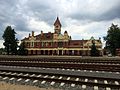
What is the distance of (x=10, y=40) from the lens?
281ft

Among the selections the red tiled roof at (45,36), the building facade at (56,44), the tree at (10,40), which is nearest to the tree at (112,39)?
the building facade at (56,44)

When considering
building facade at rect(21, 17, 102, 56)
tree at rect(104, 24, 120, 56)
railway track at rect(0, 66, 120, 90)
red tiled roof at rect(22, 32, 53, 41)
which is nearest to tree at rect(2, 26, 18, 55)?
building facade at rect(21, 17, 102, 56)

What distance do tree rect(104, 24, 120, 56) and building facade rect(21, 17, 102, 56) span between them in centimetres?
269

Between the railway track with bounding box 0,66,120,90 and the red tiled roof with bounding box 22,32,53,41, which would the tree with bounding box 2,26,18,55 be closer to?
the red tiled roof with bounding box 22,32,53,41

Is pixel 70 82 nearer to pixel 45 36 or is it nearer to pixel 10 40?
pixel 10 40

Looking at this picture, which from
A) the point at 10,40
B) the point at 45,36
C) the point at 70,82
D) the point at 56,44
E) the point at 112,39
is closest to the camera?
the point at 70,82

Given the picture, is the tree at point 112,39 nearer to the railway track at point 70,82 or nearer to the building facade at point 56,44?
the building facade at point 56,44

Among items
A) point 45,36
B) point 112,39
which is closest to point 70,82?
point 112,39

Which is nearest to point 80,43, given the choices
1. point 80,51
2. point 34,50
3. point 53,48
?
point 80,51

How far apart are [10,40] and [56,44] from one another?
15.4 meters

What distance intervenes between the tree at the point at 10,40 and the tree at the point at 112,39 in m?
29.0

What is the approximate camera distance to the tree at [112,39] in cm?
8029

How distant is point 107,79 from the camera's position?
1534 centimetres

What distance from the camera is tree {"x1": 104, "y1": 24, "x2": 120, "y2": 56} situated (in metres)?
80.3
